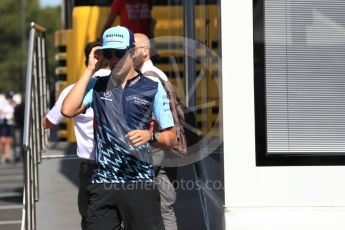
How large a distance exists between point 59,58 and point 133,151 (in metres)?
6.45

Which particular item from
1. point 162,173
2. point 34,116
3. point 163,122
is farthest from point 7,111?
point 163,122

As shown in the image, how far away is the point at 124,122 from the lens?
5688 mm

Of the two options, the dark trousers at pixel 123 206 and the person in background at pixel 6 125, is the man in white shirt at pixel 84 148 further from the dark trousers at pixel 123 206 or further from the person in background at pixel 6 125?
the person in background at pixel 6 125

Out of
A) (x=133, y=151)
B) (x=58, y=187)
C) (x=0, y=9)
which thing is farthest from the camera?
(x=0, y=9)

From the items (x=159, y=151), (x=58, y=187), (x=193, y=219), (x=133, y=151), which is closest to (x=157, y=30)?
(x=58, y=187)

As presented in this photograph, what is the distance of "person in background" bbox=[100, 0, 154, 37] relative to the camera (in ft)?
34.6

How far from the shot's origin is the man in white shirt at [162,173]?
266 inches

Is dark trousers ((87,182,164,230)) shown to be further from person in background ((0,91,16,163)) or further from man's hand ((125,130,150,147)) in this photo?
person in background ((0,91,16,163))

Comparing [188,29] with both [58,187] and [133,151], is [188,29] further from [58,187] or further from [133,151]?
[133,151]

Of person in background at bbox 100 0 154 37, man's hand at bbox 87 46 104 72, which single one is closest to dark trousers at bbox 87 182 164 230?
man's hand at bbox 87 46 104 72

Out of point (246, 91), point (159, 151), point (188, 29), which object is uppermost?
point (188, 29)

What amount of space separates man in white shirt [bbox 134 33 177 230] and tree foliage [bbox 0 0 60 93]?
2855 inches

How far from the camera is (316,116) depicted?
6.74 metres

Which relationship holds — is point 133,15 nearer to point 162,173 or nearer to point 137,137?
point 162,173
